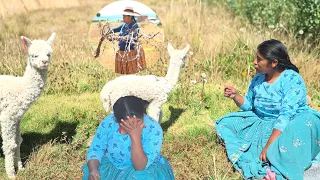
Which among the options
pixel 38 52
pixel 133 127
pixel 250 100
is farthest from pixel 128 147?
pixel 250 100

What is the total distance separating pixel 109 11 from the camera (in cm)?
454

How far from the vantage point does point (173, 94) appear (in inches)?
258

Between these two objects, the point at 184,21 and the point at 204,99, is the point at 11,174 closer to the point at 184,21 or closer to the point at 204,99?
the point at 204,99

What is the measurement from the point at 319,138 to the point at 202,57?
3515mm

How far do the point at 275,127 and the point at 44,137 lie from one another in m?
2.83

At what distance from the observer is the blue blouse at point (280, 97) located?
14.3 feet

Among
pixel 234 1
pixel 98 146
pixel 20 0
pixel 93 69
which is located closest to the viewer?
pixel 98 146

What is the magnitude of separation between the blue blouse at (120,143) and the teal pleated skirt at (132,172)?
1.5 inches

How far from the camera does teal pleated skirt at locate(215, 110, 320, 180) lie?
167 inches

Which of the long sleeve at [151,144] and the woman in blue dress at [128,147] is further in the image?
the long sleeve at [151,144]

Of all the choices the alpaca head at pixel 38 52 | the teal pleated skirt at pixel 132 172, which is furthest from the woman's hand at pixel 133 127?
the alpaca head at pixel 38 52

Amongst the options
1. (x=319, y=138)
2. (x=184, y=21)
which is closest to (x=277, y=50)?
(x=319, y=138)

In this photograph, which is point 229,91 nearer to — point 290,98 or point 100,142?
point 290,98

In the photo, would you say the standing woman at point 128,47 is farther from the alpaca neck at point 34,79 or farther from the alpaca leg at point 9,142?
the alpaca leg at point 9,142
